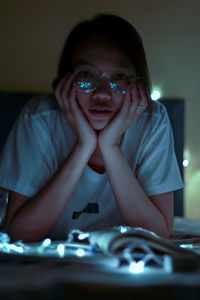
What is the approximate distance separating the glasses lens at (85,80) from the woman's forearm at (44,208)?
255 mm

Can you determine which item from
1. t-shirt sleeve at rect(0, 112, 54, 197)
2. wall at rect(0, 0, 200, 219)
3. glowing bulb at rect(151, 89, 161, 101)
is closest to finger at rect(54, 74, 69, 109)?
t-shirt sleeve at rect(0, 112, 54, 197)

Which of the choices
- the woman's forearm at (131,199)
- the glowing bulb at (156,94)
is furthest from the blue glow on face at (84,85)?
the glowing bulb at (156,94)

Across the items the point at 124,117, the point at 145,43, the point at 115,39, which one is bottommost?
the point at 124,117

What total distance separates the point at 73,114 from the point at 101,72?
167 mm

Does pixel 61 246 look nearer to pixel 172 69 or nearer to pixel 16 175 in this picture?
pixel 16 175

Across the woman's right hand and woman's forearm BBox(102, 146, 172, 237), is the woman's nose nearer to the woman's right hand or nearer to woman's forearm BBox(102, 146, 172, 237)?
the woman's right hand

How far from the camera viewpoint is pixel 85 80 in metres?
1.15

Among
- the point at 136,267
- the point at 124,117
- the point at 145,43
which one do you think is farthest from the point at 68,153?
the point at 145,43

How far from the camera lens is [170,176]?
3.87 ft

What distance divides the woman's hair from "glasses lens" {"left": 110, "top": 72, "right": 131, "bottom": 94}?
49 mm

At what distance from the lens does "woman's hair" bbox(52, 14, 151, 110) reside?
118 centimetres

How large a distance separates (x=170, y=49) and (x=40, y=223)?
1.28 metres

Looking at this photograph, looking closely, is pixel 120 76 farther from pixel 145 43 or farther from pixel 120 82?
pixel 145 43

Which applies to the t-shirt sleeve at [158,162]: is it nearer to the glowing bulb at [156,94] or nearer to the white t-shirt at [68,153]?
the white t-shirt at [68,153]
